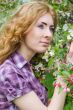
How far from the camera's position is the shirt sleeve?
2920 mm

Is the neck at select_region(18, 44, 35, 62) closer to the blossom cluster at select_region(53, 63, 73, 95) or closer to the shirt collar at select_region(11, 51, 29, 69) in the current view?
the shirt collar at select_region(11, 51, 29, 69)

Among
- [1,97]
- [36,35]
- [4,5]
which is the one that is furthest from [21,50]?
[4,5]

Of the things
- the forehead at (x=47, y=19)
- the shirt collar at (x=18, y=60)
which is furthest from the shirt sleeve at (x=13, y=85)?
the forehead at (x=47, y=19)

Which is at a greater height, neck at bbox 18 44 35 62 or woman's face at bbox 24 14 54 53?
woman's face at bbox 24 14 54 53

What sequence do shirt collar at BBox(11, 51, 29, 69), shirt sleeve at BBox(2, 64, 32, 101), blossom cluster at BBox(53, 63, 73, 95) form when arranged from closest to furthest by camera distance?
1. blossom cluster at BBox(53, 63, 73, 95)
2. shirt sleeve at BBox(2, 64, 32, 101)
3. shirt collar at BBox(11, 51, 29, 69)

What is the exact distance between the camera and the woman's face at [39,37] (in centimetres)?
310

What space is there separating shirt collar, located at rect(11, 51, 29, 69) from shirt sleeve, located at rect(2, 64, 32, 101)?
113 mm

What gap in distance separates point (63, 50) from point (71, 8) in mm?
1076

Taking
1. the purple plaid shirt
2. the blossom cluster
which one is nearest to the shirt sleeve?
the purple plaid shirt

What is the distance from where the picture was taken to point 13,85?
2.92 m

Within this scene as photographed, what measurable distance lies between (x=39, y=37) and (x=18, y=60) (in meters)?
0.20

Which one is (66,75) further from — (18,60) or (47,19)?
(47,19)

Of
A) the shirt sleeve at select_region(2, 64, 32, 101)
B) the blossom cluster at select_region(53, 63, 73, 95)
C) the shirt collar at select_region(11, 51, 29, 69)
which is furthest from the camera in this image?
the shirt collar at select_region(11, 51, 29, 69)

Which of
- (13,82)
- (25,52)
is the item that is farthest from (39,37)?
(13,82)
